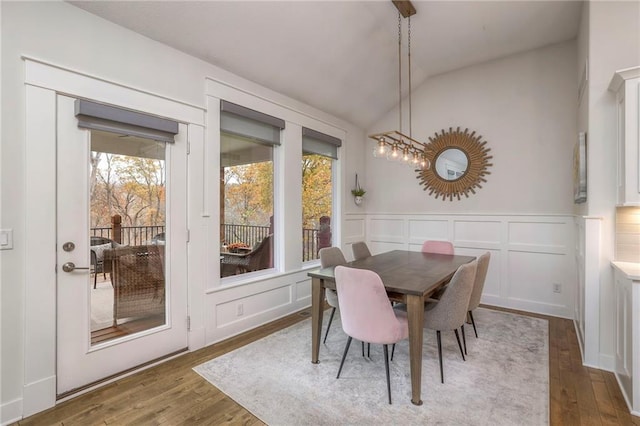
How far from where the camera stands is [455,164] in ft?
14.5

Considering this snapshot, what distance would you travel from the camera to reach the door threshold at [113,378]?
6.93 feet

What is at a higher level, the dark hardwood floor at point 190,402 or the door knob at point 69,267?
the door knob at point 69,267

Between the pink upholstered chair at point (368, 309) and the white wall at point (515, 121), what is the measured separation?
284 centimetres

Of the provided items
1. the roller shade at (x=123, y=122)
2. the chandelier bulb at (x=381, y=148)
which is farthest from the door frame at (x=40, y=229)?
the chandelier bulb at (x=381, y=148)

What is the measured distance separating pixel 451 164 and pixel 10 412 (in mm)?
4950

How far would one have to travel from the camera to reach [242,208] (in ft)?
11.2

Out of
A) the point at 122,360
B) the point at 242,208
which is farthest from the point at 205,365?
the point at 242,208

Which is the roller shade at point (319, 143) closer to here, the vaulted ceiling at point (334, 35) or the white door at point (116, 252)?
the vaulted ceiling at point (334, 35)

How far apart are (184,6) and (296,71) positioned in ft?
4.35

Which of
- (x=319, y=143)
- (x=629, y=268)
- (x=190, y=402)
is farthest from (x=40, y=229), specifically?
(x=629, y=268)

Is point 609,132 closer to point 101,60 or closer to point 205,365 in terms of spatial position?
point 205,365

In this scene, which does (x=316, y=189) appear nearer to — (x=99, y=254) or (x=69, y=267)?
(x=99, y=254)

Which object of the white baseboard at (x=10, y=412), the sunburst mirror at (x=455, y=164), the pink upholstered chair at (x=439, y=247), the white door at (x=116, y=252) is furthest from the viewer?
the sunburst mirror at (x=455, y=164)

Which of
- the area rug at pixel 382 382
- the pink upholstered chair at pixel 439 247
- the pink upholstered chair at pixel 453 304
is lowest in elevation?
the area rug at pixel 382 382
